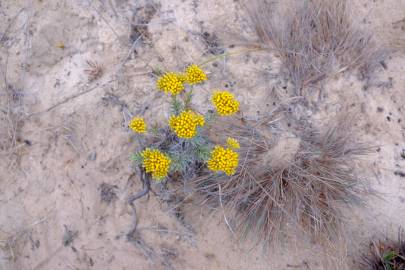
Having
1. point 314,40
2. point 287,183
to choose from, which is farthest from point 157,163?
point 314,40

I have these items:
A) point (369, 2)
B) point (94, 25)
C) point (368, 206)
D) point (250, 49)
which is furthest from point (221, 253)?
point (369, 2)

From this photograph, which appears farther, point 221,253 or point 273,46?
point 273,46

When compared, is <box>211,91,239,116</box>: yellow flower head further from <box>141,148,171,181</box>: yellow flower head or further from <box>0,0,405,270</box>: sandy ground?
<box>0,0,405,270</box>: sandy ground

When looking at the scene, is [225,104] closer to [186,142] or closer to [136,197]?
[186,142]

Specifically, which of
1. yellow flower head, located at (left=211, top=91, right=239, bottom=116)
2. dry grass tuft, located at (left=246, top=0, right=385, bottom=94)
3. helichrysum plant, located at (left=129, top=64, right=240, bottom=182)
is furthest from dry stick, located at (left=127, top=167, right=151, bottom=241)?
dry grass tuft, located at (left=246, top=0, right=385, bottom=94)

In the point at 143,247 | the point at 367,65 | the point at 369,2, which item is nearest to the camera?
the point at 143,247

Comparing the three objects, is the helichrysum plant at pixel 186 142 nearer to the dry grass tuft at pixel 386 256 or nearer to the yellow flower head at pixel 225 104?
the yellow flower head at pixel 225 104

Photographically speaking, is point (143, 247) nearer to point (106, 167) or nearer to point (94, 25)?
point (106, 167)

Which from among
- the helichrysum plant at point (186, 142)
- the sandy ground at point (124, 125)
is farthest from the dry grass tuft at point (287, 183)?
the helichrysum plant at point (186, 142)

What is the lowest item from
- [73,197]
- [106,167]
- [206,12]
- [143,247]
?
[143,247]
